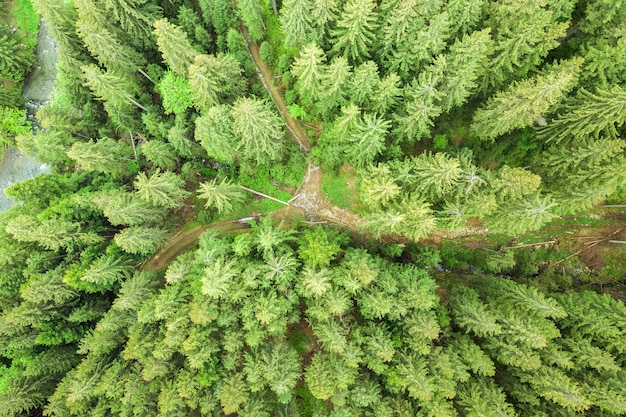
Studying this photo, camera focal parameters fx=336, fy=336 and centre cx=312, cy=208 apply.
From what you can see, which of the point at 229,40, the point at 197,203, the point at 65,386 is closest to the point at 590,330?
the point at 197,203

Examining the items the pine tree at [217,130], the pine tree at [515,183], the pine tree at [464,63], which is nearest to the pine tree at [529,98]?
the pine tree at [464,63]

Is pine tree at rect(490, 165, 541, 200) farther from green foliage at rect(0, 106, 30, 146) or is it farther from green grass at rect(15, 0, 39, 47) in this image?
green grass at rect(15, 0, 39, 47)

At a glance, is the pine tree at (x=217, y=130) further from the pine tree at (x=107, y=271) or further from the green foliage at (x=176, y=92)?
the pine tree at (x=107, y=271)

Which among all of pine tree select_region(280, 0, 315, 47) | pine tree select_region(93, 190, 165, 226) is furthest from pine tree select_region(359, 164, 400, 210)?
pine tree select_region(93, 190, 165, 226)

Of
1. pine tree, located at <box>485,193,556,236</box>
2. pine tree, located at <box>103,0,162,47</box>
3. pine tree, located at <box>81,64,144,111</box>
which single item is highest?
pine tree, located at <box>103,0,162,47</box>

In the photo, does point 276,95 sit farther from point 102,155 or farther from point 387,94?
point 102,155

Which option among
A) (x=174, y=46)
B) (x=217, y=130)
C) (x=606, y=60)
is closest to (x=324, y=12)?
(x=174, y=46)
